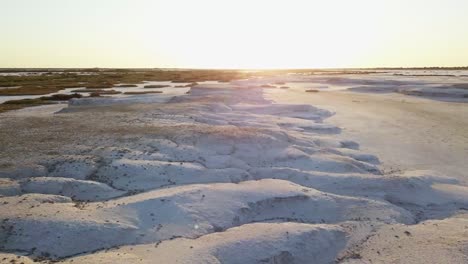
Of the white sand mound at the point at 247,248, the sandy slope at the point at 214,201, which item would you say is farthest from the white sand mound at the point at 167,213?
the white sand mound at the point at 247,248

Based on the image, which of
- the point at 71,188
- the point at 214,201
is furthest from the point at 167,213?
the point at 71,188

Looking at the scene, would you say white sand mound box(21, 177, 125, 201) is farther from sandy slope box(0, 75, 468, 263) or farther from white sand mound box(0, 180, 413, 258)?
white sand mound box(0, 180, 413, 258)

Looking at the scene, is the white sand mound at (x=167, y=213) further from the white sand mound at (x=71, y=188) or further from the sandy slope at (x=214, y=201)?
the white sand mound at (x=71, y=188)

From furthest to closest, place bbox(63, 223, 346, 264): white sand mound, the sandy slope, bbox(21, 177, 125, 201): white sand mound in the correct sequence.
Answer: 1. bbox(21, 177, 125, 201): white sand mound
2. the sandy slope
3. bbox(63, 223, 346, 264): white sand mound

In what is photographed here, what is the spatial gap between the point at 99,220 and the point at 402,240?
5.64 metres

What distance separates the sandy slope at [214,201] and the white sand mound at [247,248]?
0.02 meters

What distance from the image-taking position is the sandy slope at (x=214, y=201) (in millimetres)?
7312

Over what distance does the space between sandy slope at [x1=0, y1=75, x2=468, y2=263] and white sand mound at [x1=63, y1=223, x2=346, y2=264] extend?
23 mm

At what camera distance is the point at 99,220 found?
798 centimetres

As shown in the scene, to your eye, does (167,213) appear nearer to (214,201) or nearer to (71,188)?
(214,201)

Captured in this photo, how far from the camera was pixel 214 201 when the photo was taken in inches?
358

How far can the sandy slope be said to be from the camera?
7312 millimetres

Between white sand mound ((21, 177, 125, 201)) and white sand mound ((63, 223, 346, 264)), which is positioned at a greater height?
white sand mound ((21, 177, 125, 201))

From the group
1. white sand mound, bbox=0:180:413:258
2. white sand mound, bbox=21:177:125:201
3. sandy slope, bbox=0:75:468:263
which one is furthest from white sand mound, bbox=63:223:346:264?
white sand mound, bbox=21:177:125:201
